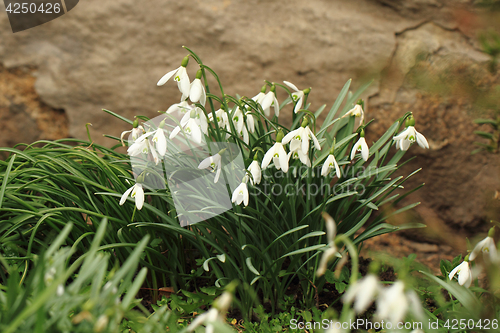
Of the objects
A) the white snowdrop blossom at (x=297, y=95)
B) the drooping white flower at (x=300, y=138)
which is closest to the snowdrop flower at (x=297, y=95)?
the white snowdrop blossom at (x=297, y=95)

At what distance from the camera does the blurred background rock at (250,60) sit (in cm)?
237

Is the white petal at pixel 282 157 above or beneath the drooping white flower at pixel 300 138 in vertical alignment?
beneath

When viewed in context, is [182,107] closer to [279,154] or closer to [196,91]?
[196,91]

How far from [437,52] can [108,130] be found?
2.31 m

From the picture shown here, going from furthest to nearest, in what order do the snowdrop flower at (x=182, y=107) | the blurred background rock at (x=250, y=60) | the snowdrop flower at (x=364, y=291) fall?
1. the blurred background rock at (x=250, y=60)
2. the snowdrop flower at (x=182, y=107)
3. the snowdrop flower at (x=364, y=291)

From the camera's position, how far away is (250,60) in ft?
8.08

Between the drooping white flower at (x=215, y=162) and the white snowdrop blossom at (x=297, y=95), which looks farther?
the white snowdrop blossom at (x=297, y=95)

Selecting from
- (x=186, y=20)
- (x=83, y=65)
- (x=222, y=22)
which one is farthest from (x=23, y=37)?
(x=222, y=22)

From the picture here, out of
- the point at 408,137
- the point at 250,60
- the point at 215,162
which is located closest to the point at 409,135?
the point at 408,137

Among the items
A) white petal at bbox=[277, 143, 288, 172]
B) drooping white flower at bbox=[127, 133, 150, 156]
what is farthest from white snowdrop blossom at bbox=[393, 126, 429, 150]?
drooping white flower at bbox=[127, 133, 150, 156]

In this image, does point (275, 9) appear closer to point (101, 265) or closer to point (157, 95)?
point (157, 95)

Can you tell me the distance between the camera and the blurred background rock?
93.2 inches

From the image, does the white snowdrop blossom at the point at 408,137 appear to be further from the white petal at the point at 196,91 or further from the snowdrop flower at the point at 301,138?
the white petal at the point at 196,91

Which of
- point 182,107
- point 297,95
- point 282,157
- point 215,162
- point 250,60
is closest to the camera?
point 282,157
